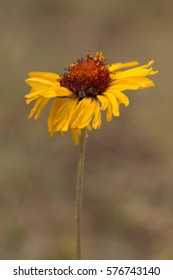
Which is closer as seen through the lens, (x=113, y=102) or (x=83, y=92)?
(x=113, y=102)

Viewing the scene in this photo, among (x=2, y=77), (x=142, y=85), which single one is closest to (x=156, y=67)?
(x=2, y=77)

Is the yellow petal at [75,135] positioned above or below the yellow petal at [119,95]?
below

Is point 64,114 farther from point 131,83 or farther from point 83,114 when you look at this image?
point 131,83

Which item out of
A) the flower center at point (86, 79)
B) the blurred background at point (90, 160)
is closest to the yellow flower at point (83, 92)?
→ the flower center at point (86, 79)

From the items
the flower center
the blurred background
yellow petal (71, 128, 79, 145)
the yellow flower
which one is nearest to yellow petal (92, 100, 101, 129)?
the yellow flower

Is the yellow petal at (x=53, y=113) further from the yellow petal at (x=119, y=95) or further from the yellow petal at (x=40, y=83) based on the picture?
the yellow petal at (x=119, y=95)

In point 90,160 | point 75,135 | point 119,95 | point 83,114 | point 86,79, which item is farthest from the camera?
point 90,160

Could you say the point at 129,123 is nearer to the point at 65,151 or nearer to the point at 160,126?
the point at 160,126

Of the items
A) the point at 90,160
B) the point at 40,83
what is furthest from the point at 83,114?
the point at 90,160
